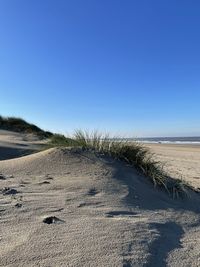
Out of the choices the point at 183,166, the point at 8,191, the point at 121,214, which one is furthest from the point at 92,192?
the point at 183,166

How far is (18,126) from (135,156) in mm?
12402

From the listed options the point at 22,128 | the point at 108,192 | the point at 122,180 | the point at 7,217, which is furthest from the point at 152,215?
the point at 22,128

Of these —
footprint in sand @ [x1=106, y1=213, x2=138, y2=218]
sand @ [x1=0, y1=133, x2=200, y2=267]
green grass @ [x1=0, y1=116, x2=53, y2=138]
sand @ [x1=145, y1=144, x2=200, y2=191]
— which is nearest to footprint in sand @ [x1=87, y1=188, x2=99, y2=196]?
sand @ [x1=0, y1=133, x2=200, y2=267]

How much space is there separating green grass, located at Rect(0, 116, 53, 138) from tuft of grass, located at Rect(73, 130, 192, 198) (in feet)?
34.6

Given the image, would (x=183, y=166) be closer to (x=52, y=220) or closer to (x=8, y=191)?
(x=8, y=191)

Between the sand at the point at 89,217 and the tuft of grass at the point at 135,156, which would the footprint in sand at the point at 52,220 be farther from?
the tuft of grass at the point at 135,156

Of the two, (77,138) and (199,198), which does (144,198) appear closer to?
(199,198)

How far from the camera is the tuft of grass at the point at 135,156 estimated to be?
5.50 meters

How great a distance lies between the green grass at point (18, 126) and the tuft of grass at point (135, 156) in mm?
10549

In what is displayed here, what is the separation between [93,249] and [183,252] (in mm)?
829

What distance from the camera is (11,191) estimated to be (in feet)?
14.3

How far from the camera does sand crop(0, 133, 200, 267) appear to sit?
2.89 meters

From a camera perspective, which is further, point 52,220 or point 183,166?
point 183,166

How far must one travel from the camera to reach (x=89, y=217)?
12.0ft
